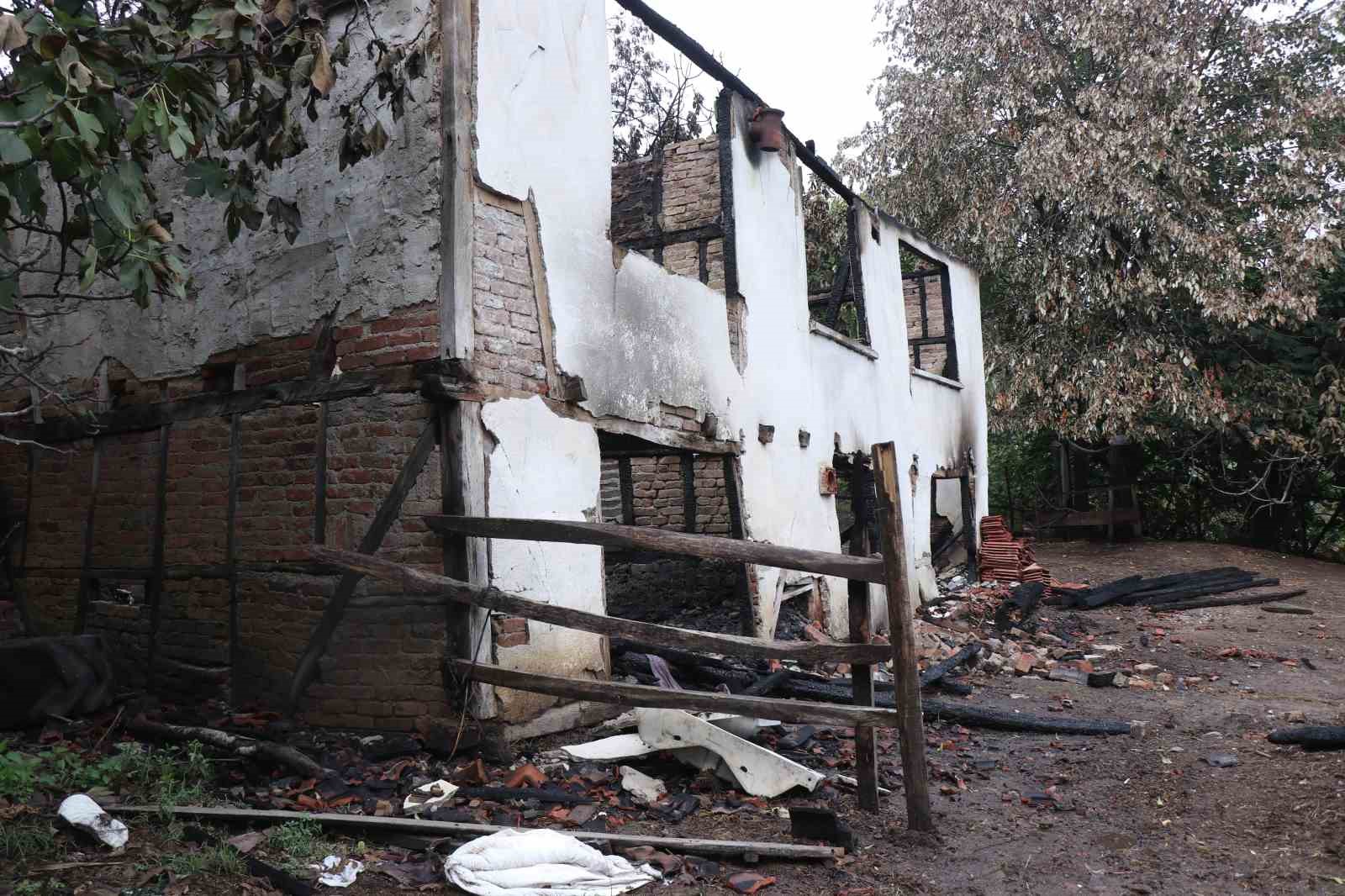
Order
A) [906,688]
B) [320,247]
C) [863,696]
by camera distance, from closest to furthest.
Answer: [906,688] < [863,696] < [320,247]

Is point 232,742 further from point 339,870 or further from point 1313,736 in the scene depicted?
point 1313,736

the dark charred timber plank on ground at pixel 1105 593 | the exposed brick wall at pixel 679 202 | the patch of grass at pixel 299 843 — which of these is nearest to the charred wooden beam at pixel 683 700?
the patch of grass at pixel 299 843

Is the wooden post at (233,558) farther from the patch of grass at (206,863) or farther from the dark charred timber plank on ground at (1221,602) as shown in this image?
the dark charred timber plank on ground at (1221,602)

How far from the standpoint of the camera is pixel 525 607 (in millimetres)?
4863

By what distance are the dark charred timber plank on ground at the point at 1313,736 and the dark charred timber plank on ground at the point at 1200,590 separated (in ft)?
23.9

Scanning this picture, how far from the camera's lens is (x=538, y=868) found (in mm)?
3852

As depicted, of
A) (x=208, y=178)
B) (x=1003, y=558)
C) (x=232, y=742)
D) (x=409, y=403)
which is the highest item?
(x=208, y=178)

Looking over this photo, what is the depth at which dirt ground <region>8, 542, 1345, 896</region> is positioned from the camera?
4090mm

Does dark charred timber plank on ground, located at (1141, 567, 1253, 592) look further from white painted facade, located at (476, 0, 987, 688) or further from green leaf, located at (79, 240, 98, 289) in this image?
green leaf, located at (79, 240, 98, 289)

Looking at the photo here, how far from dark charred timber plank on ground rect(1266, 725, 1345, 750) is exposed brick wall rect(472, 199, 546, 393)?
16.4 ft

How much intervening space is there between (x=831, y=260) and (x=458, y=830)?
563 inches

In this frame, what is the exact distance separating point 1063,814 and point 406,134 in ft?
17.0

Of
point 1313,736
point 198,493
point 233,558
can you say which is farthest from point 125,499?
point 1313,736

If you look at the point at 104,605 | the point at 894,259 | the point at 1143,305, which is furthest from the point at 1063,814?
the point at 1143,305
